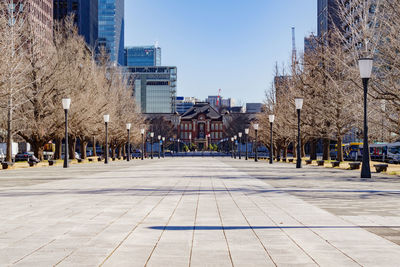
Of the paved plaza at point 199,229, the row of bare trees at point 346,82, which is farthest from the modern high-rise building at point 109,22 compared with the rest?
the paved plaza at point 199,229

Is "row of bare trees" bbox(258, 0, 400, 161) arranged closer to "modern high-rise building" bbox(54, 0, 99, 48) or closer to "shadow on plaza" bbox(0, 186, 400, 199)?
"shadow on plaza" bbox(0, 186, 400, 199)

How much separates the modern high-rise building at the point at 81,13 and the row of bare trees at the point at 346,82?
82.0m

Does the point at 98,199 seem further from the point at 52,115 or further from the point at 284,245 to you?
the point at 52,115

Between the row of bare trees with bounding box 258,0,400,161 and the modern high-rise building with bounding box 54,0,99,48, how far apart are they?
82.0 meters

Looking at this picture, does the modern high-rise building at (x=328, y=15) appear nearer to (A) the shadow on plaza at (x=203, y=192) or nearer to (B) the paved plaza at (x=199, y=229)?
(A) the shadow on plaza at (x=203, y=192)

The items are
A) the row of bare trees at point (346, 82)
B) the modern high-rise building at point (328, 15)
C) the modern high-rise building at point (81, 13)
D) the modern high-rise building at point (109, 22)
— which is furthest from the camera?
the modern high-rise building at point (109, 22)

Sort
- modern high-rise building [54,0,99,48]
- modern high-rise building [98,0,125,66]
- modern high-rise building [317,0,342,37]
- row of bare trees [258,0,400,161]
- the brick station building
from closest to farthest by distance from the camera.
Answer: row of bare trees [258,0,400,161] < modern high-rise building [317,0,342,37] < modern high-rise building [54,0,99,48] < the brick station building < modern high-rise building [98,0,125,66]

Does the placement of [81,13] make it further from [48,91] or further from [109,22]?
[48,91]

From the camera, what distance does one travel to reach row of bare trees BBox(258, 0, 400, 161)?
83.7ft

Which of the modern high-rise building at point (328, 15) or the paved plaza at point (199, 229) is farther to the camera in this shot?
the modern high-rise building at point (328, 15)

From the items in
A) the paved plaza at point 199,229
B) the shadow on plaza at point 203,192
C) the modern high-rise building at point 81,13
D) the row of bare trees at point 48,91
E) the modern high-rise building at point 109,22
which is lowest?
Result: the paved plaza at point 199,229

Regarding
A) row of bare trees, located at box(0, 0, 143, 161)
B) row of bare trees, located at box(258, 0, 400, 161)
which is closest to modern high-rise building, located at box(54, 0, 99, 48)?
row of bare trees, located at box(0, 0, 143, 161)

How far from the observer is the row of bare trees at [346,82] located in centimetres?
2550

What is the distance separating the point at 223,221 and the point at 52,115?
3206 centimetres
